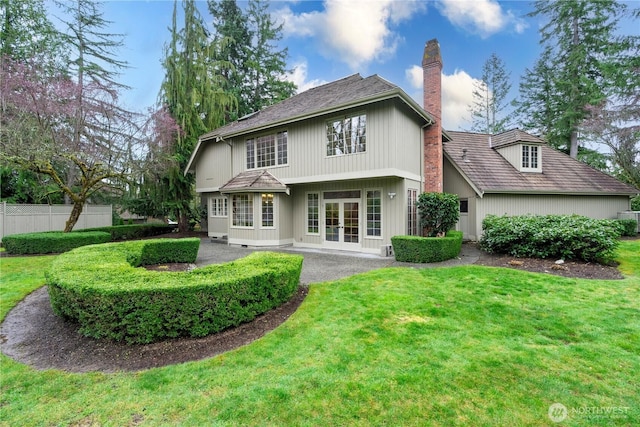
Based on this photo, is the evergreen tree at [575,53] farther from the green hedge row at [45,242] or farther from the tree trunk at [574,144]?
the green hedge row at [45,242]

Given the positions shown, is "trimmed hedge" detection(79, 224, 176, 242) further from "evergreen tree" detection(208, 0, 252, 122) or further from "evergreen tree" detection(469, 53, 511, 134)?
"evergreen tree" detection(469, 53, 511, 134)

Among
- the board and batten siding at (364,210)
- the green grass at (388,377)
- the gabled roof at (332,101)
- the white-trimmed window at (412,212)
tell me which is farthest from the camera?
the white-trimmed window at (412,212)

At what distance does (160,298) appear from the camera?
12.6 ft

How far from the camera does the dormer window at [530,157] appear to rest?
13.9 metres

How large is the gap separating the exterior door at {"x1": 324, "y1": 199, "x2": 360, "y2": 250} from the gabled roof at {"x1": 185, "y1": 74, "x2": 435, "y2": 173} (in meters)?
3.67

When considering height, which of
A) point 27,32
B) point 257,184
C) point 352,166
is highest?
point 27,32

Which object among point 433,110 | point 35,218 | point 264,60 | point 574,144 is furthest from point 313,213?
point 574,144

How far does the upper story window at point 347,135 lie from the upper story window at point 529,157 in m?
9.09

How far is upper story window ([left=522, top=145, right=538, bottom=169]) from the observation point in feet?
45.5

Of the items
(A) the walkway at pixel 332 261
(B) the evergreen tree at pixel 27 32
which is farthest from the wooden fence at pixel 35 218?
(B) the evergreen tree at pixel 27 32

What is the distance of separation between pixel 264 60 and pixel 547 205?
2451 centimetres

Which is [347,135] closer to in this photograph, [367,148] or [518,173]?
[367,148]

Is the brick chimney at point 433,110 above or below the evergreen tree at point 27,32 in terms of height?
below

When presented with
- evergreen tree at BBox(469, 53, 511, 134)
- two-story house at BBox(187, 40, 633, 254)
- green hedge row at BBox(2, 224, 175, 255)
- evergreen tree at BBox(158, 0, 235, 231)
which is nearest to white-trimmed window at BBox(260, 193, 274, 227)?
two-story house at BBox(187, 40, 633, 254)
